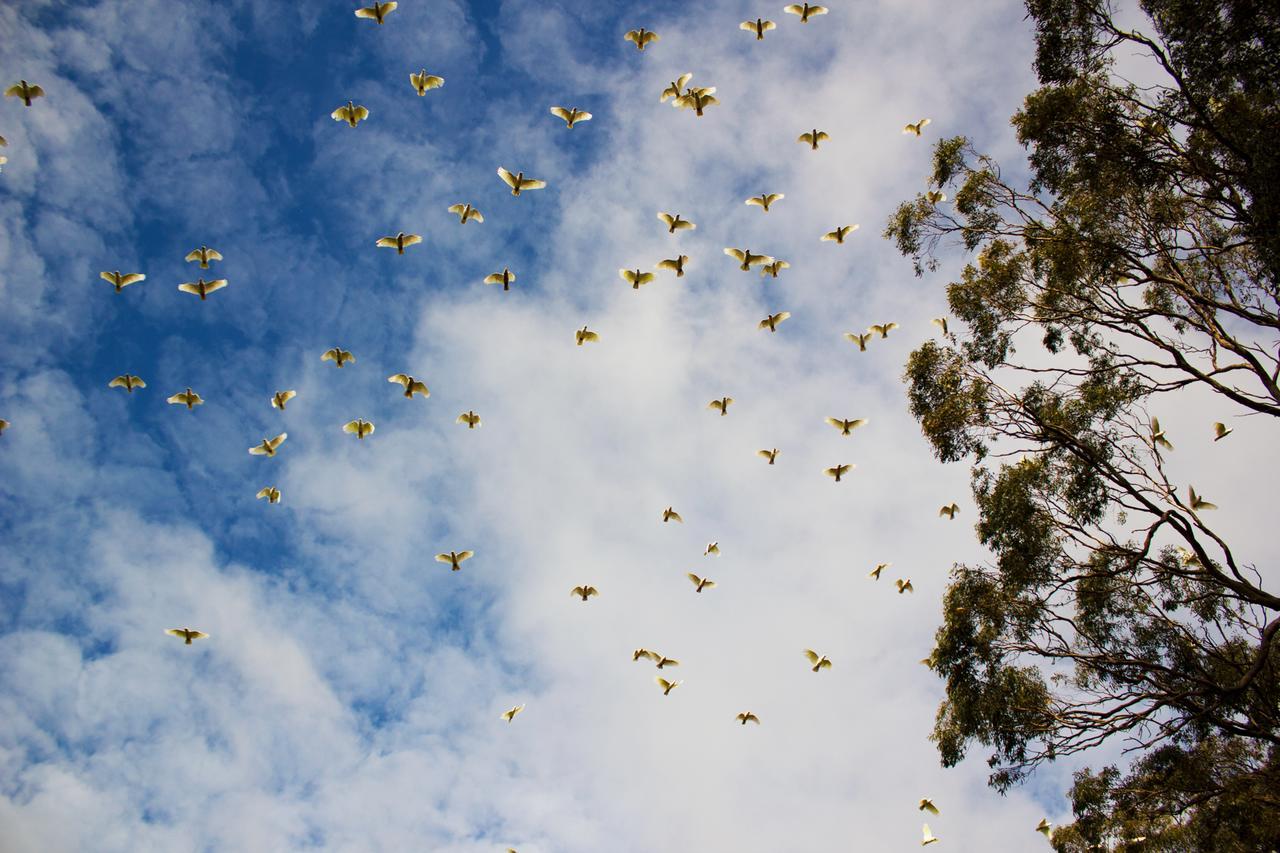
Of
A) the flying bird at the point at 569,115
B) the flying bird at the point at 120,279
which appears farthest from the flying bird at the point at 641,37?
the flying bird at the point at 120,279

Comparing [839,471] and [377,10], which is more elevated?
[377,10]

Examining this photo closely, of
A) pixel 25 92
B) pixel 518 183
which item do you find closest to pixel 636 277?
pixel 518 183

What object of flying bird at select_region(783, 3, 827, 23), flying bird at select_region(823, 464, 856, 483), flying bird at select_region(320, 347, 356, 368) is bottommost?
flying bird at select_region(823, 464, 856, 483)

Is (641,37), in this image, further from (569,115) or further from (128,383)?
(128,383)

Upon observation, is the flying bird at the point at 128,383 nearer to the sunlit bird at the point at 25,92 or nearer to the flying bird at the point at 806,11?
the sunlit bird at the point at 25,92

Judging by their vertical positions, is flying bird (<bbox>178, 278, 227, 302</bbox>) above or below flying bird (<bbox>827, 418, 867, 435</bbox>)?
above

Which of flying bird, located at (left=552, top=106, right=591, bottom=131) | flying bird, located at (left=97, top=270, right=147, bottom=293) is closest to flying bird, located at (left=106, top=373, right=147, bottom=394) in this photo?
flying bird, located at (left=97, top=270, right=147, bottom=293)

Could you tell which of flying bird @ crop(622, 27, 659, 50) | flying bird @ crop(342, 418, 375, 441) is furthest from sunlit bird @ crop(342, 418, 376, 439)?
flying bird @ crop(622, 27, 659, 50)

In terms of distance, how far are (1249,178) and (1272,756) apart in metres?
8.01

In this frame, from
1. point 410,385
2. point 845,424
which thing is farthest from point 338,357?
point 845,424

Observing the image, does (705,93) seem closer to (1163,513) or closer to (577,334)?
(577,334)

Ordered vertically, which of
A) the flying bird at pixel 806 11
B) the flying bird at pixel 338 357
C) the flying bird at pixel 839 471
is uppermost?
the flying bird at pixel 806 11

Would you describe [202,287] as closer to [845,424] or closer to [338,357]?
[338,357]

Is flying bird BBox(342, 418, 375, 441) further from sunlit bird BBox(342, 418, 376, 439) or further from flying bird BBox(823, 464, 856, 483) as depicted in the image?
flying bird BBox(823, 464, 856, 483)
